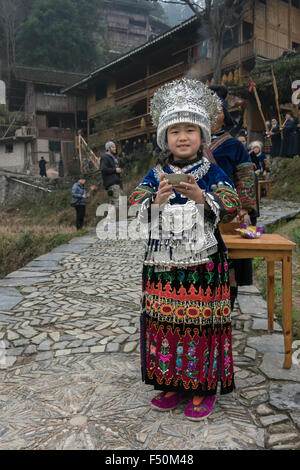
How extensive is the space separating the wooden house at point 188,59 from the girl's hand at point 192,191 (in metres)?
13.0

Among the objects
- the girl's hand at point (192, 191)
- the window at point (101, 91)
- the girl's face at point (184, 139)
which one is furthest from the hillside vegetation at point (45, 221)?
the window at point (101, 91)

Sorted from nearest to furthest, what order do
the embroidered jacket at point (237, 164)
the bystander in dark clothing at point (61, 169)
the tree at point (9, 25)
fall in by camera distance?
the embroidered jacket at point (237, 164) < the bystander in dark clothing at point (61, 169) < the tree at point (9, 25)

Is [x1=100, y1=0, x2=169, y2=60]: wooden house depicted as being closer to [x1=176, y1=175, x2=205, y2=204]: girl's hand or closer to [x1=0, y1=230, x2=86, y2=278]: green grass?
[x1=0, y1=230, x2=86, y2=278]: green grass

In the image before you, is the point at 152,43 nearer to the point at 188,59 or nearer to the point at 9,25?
the point at 188,59

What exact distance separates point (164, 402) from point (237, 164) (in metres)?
1.82

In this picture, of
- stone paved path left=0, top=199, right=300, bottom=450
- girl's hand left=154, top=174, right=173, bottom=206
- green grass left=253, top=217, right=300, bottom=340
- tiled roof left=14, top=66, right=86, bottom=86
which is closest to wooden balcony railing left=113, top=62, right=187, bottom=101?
tiled roof left=14, top=66, right=86, bottom=86

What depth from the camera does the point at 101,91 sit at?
82.9ft

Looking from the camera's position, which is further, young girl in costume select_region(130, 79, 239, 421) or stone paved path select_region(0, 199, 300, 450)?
young girl in costume select_region(130, 79, 239, 421)

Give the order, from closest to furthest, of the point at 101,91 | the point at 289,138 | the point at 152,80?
the point at 289,138 → the point at 152,80 → the point at 101,91

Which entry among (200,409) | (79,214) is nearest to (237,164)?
(200,409)

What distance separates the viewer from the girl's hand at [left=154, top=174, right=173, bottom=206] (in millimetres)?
2051

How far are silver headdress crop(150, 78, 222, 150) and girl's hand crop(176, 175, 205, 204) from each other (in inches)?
15.8

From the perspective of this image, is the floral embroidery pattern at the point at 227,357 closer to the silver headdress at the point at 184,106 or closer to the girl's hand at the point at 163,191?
the girl's hand at the point at 163,191

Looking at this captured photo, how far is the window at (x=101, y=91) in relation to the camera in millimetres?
24812
